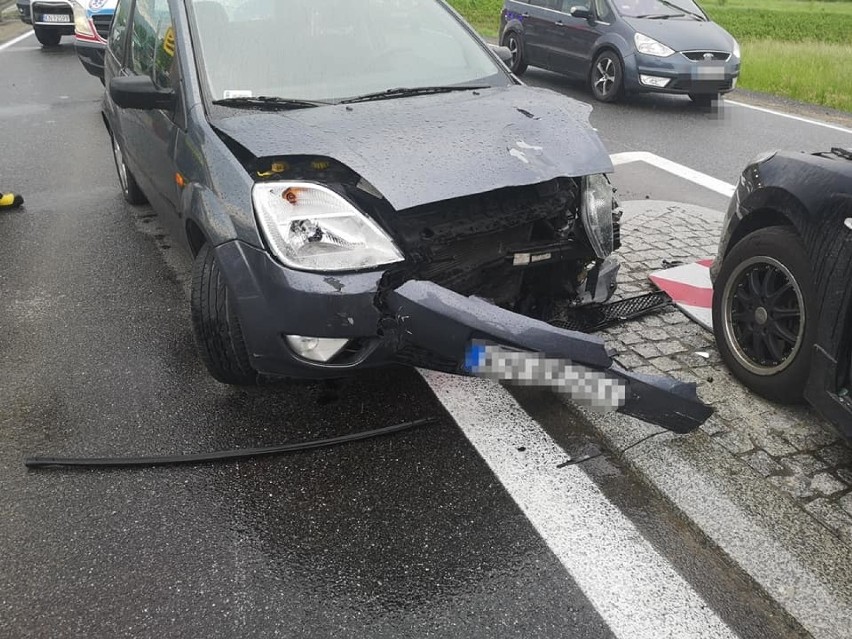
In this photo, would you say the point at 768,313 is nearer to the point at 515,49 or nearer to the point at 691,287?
the point at 691,287

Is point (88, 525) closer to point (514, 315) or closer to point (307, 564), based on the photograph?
point (307, 564)

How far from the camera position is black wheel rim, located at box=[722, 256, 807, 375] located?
10.2 feet


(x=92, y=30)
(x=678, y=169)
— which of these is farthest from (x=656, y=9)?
(x=92, y=30)

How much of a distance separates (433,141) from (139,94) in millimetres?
1484

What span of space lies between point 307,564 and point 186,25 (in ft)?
8.86

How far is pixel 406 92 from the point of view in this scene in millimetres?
3680

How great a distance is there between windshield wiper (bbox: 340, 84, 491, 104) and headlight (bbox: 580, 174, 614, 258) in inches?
35.9

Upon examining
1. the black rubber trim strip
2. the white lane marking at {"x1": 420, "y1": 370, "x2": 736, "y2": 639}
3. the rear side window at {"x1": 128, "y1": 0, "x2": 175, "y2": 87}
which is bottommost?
the black rubber trim strip

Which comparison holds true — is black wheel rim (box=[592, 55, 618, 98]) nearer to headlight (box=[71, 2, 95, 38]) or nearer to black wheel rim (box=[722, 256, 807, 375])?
headlight (box=[71, 2, 95, 38])

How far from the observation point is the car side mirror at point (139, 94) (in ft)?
11.6

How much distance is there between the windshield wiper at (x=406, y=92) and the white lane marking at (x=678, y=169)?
9.79 ft

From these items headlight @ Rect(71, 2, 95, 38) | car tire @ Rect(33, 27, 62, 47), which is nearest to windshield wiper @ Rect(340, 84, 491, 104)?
headlight @ Rect(71, 2, 95, 38)

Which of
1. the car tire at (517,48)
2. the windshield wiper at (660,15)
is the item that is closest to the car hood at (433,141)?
the windshield wiper at (660,15)

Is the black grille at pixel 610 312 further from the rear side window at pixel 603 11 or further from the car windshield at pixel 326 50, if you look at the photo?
the rear side window at pixel 603 11
